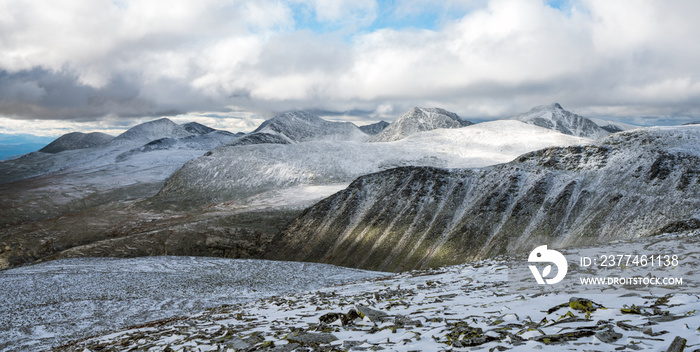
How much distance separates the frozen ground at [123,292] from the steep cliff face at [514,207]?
29.0 m

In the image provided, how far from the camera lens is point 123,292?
143ft

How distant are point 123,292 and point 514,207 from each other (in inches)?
2594

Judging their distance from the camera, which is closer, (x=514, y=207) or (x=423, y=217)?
(x=514, y=207)

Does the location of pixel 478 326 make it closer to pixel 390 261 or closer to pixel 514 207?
pixel 390 261

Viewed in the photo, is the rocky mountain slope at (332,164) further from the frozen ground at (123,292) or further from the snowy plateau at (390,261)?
the frozen ground at (123,292)

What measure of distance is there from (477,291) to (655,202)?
62109 millimetres

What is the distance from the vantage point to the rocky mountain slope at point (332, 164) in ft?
566

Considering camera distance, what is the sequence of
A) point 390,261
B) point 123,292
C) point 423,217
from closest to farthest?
point 123,292 < point 390,261 < point 423,217

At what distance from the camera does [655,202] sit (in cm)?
6353

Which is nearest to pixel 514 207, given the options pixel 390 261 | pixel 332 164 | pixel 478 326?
pixel 390 261

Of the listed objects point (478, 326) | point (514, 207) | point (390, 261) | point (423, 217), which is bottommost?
point (390, 261)

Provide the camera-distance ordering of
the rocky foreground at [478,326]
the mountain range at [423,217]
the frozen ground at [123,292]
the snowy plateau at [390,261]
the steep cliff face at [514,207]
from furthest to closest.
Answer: the mountain range at [423,217] → the steep cliff face at [514,207] → the frozen ground at [123,292] → the snowy plateau at [390,261] → the rocky foreground at [478,326]

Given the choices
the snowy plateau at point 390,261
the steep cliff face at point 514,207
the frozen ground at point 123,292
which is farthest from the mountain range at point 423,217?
the frozen ground at point 123,292

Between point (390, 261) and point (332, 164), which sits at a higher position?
point (332, 164)
